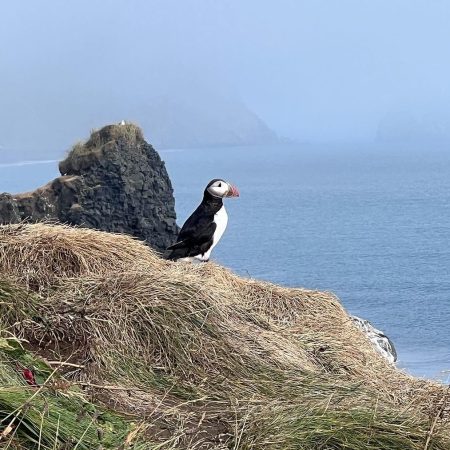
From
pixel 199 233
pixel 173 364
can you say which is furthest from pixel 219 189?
pixel 173 364

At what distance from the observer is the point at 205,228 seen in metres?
9.35

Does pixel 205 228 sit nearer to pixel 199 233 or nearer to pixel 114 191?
pixel 199 233

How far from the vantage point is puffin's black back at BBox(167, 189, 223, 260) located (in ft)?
30.4

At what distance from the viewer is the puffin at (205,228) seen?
30.5 ft

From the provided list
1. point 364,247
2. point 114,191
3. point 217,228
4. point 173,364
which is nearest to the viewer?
point 173,364

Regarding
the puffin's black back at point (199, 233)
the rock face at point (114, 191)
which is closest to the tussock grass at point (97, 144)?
the rock face at point (114, 191)

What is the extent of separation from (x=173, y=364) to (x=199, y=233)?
12.3ft


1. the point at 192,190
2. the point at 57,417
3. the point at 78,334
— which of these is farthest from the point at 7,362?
the point at 192,190

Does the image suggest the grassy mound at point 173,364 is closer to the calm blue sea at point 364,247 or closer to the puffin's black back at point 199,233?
the puffin's black back at point 199,233

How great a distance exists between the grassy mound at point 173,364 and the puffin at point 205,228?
751mm

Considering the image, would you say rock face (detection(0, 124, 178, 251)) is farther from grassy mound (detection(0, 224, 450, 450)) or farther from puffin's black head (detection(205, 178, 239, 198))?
grassy mound (detection(0, 224, 450, 450))

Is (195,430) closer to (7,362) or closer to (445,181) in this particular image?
(7,362)

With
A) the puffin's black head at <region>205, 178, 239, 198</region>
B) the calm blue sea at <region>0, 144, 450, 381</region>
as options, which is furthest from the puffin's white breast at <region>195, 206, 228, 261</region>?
the calm blue sea at <region>0, 144, 450, 381</region>

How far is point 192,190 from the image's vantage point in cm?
13062
